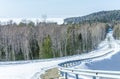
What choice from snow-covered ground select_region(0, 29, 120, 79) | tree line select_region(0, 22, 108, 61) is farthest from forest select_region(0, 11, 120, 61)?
snow-covered ground select_region(0, 29, 120, 79)

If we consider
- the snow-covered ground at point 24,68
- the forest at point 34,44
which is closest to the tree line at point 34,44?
the forest at point 34,44

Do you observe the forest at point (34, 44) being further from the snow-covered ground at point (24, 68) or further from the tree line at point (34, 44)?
the snow-covered ground at point (24, 68)

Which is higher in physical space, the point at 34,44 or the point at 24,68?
the point at 34,44

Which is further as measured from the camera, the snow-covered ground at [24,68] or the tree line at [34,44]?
the tree line at [34,44]

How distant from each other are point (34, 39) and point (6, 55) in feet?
A: 45.1

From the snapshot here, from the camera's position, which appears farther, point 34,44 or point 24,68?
point 34,44

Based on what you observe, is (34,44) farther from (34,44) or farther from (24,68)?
(24,68)

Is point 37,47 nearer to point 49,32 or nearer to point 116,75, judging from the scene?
point 49,32

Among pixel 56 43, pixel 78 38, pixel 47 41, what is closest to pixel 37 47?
pixel 47 41

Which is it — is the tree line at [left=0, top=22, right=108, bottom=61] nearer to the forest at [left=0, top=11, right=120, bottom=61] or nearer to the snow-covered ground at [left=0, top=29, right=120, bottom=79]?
the forest at [left=0, top=11, right=120, bottom=61]

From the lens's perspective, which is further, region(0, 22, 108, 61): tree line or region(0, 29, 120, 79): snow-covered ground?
region(0, 22, 108, 61): tree line

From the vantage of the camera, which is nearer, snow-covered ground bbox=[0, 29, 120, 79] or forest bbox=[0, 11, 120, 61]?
snow-covered ground bbox=[0, 29, 120, 79]

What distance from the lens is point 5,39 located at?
9369cm

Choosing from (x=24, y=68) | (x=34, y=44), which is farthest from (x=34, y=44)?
(x=24, y=68)
